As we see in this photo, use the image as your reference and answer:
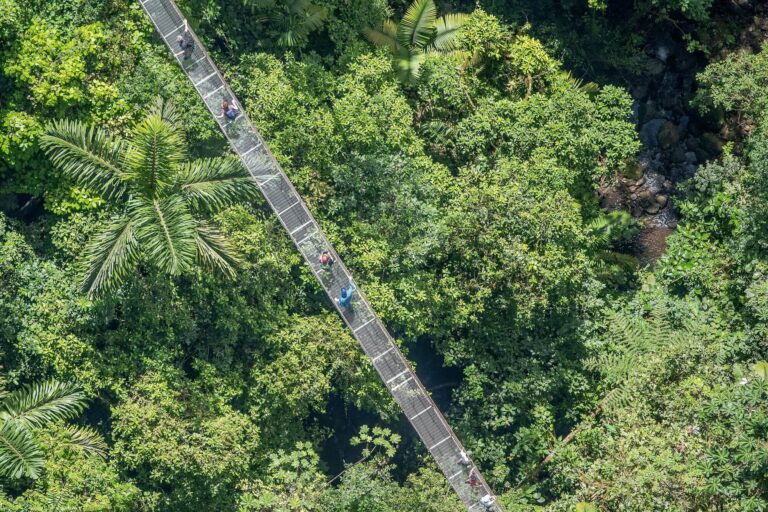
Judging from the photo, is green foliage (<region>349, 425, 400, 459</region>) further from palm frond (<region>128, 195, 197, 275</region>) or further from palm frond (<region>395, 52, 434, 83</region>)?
palm frond (<region>395, 52, 434, 83</region>)

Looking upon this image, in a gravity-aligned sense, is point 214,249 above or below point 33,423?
above

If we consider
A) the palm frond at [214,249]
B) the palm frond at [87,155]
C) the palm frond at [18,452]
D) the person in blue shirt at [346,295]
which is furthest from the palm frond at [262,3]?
the palm frond at [18,452]

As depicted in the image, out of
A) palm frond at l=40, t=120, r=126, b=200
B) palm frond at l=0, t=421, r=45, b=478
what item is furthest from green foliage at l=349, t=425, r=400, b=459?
palm frond at l=40, t=120, r=126, b=200

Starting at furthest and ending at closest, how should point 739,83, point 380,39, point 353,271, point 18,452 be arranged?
point 739,83 < point 380,39 < point 353,271 < point 18,452

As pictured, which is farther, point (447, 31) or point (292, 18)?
point (447, 31)

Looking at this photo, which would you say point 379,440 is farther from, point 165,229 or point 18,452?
point 18,452

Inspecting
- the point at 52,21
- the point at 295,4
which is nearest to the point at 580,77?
the point at 295,4

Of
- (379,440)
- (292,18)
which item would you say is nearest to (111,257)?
(379,440)

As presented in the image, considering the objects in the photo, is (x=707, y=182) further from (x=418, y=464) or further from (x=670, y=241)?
(x=418, y=464)
